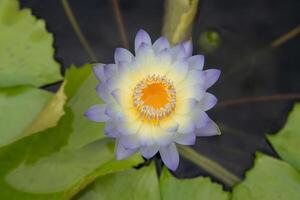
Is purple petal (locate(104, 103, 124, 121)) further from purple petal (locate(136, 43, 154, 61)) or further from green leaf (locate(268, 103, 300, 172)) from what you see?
green leaf (locate(268, 103, 300, 172))

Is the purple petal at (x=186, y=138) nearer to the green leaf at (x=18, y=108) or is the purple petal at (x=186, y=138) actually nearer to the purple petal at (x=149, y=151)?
the purple petal at (x=149, y=151)

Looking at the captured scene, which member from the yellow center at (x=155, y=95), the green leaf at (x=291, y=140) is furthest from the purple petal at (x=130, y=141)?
the green leaf at (x=291, y=140)

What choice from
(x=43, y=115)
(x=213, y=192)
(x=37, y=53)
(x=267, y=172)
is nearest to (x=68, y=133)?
(x=43, y=115)

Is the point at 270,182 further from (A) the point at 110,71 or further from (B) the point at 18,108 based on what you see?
(B) the point at 18,108

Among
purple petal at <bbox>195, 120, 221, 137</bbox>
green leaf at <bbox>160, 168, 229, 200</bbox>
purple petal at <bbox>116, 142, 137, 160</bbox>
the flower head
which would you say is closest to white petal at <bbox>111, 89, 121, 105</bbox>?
the flower head

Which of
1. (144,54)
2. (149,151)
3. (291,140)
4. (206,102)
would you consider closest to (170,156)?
(149,151)

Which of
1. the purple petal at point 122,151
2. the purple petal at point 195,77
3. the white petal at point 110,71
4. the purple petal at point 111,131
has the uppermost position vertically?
the white petal at point 110,71

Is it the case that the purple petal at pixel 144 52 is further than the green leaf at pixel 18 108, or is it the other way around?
the green leaf at pixel 18 108

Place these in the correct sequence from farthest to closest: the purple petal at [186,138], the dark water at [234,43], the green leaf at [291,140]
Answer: the dark water at [234,43] < the green leaf at [291,140] < the purple petal at [186,138]
